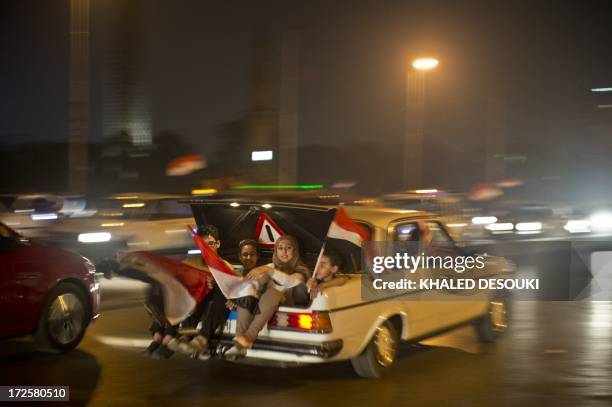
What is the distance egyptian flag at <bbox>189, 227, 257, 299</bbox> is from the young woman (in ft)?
0.27

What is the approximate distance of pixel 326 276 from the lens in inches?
282

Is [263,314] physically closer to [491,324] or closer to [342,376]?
[342,376]

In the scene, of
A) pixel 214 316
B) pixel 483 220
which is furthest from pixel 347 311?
pixel 483 220

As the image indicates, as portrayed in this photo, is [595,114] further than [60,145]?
No

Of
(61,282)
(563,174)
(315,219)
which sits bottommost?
(61,282)

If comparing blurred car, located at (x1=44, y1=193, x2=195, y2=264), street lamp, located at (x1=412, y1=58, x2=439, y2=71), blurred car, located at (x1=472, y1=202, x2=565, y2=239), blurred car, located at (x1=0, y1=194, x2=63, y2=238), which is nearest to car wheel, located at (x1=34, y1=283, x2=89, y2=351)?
blurred car, located at (x1=44, y1=193, x2=195, y2=264)

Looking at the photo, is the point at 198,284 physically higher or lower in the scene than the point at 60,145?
lower

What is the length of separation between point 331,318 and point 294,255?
85cm

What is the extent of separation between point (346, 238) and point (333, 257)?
0.23m

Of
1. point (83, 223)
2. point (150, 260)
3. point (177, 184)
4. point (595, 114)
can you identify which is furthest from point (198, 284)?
point (177, 184)

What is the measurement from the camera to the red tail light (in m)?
6.86

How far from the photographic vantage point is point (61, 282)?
841 cm

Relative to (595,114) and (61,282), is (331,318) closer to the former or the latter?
(61,282)

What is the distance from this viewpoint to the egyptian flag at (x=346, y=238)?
740cm
